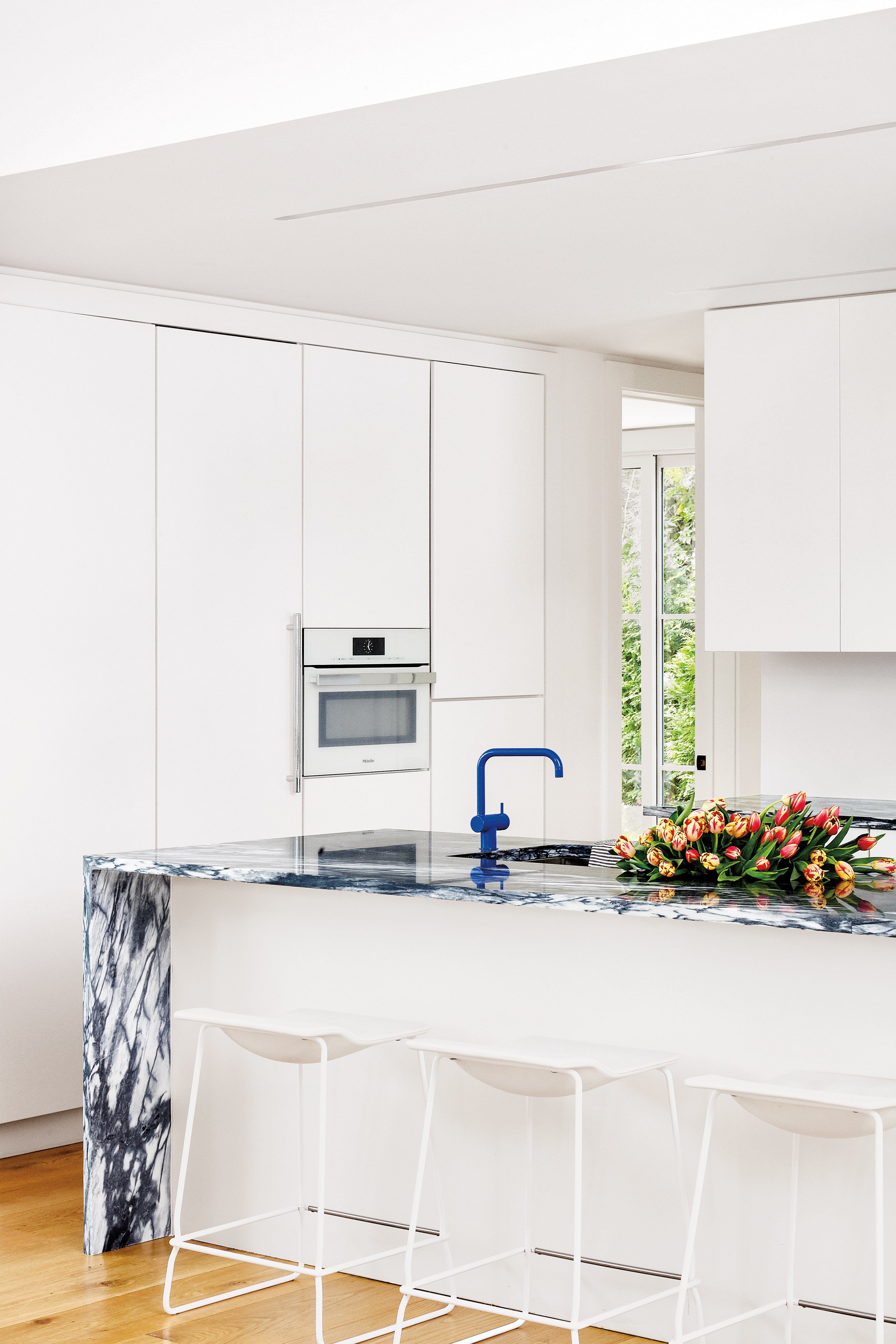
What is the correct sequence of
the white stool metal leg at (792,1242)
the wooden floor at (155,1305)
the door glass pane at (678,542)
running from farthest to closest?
1. the door glass pane at (678,542)
2. the wooden floor at (155,1305)
3. the white stool metal leg at (792,1242)

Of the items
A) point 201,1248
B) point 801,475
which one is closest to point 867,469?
point 801,475

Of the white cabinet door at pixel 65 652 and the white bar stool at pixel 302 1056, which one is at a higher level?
the white cabinet door at pixel 65 652

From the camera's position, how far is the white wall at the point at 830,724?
5211 mm

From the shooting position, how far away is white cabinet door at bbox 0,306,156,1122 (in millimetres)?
4484

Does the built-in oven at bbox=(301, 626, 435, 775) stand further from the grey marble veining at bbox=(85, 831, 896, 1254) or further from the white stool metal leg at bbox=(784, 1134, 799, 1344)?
the white stool metal leg at bbox=(784, 1134, 799, 1344)

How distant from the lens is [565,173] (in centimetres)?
359

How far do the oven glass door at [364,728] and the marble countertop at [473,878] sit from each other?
106 centimetres

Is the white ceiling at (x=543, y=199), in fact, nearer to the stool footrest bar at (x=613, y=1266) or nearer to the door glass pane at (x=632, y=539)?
the door glass pane at (x=632, y=539)

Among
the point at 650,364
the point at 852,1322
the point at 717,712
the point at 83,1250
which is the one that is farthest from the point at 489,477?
the point at 852,1322

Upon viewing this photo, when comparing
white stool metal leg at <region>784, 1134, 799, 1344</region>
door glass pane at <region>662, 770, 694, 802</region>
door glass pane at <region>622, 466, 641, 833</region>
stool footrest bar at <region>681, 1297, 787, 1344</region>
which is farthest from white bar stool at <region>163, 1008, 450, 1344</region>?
door glass pane at <region>622, 466, 641, 833</region>

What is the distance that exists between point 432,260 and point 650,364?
1881 millimetres

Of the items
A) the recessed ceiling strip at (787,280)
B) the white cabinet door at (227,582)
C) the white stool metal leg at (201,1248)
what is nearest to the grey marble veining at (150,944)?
the white stool metal leg at (201,1248)

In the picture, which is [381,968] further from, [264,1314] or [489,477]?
[489,477]

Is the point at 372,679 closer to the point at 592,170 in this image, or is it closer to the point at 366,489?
the point at 366,489
